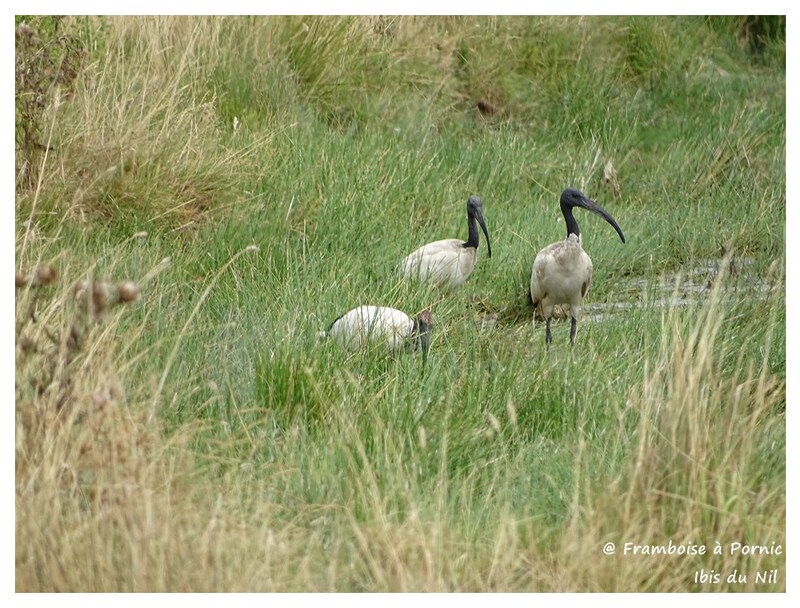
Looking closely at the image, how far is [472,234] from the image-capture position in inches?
293

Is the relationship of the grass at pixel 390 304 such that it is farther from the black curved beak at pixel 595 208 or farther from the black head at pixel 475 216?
the black curved beak at pixel 595 208

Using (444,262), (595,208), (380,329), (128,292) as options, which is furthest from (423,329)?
(128,292)

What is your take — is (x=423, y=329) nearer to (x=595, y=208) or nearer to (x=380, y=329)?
(x=380, y=329)

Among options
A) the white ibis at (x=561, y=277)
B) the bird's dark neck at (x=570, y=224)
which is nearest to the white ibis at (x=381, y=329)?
the white ibis at (x=561, y=277)

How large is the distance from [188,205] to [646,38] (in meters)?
5.30

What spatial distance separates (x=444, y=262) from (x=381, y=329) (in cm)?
155

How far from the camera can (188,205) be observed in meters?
7.09

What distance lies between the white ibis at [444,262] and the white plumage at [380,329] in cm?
93

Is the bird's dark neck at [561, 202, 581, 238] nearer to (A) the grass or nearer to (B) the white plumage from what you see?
(A) the grass

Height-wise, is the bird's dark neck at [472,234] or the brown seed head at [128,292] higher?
the brown seed head at [128,292]

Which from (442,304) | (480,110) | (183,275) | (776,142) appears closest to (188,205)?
(183,275)

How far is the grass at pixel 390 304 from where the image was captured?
3.74m

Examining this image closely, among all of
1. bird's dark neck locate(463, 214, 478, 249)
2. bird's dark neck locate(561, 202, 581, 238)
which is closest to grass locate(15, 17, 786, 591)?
bird's dark neck locate(463, 214, 478, 249)
